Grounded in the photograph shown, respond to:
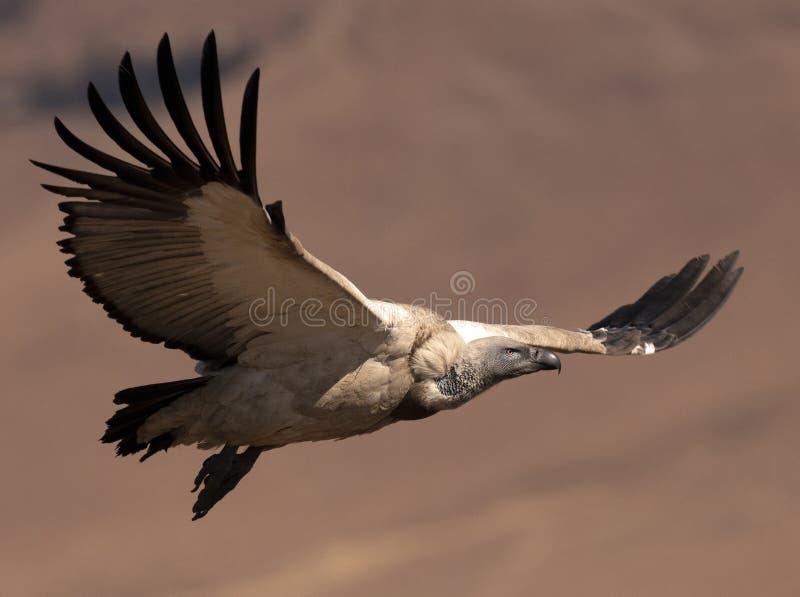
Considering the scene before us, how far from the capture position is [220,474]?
976 cm

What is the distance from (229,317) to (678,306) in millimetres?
5485

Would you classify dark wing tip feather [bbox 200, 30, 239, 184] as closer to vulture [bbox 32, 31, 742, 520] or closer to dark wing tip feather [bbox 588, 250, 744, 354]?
vulture [bbox 32, 31, 742, 520]

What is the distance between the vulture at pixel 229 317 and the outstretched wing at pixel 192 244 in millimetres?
11

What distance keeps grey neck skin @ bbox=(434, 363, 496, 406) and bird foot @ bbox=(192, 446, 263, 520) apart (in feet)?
4.82

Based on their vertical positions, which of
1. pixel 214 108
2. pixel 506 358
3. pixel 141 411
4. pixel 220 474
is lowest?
pixel 220 474

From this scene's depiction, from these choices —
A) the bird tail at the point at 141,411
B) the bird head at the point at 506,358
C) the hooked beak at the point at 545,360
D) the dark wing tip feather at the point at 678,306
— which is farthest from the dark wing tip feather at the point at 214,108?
the dark wing tip feather at the point at 678,306

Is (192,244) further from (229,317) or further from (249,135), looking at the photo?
(249,135)

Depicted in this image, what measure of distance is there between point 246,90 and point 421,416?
10.3 ft

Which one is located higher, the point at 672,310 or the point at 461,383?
the point at 672,310

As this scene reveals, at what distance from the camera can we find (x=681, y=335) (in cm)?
1299

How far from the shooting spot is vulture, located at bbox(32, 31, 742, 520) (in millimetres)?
8219

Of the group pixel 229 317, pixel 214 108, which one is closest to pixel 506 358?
pixel 229 317

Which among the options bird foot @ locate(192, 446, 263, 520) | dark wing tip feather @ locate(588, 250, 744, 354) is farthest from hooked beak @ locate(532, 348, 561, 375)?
dark wing tip feather @ locate(588, 250, 744, 354)

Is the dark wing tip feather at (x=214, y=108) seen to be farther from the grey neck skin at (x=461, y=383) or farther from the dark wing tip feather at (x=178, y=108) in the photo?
the grey neck skin at (x=461, y=383)
